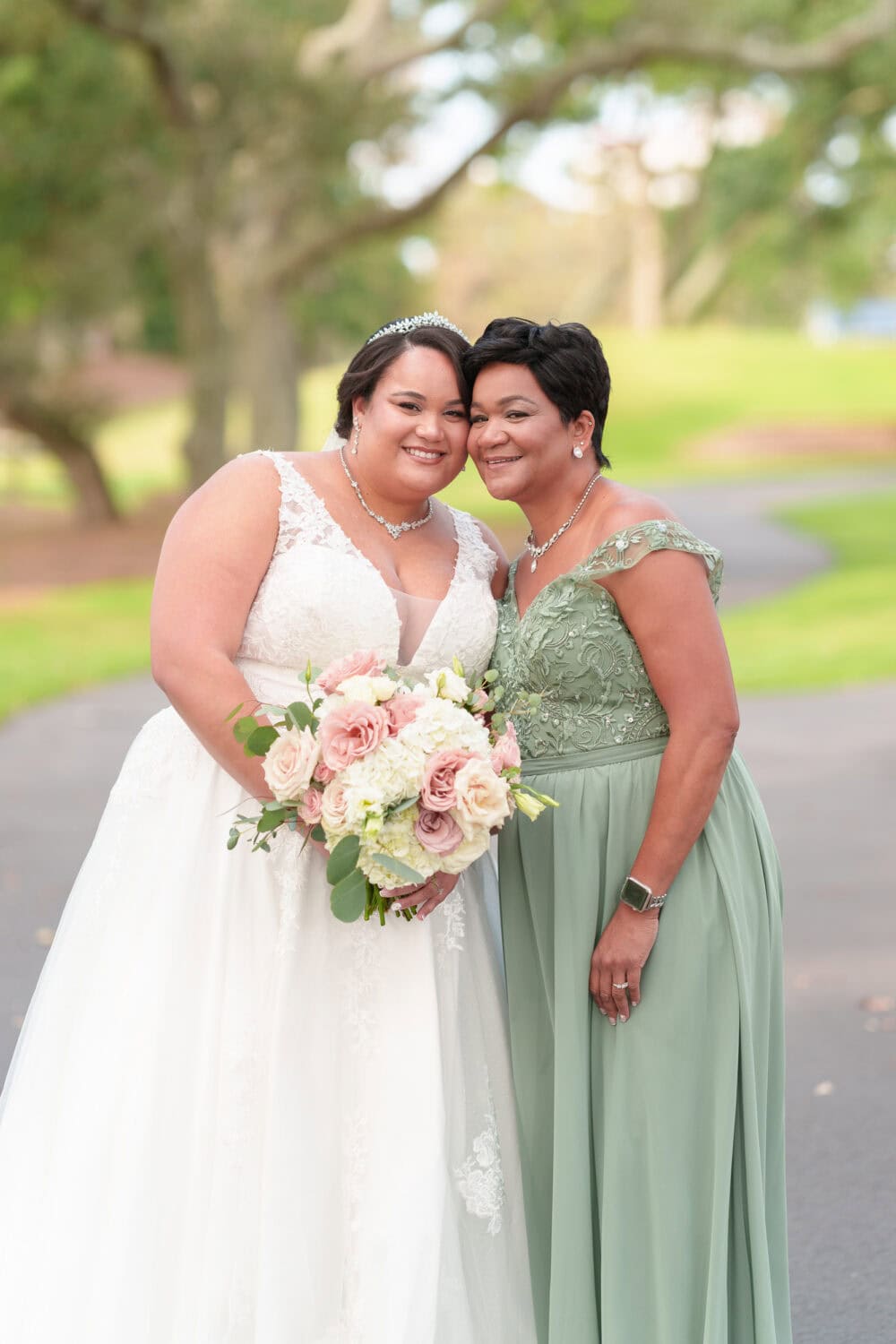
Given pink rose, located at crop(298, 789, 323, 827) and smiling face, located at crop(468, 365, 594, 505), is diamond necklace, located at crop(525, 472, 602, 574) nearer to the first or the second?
smiling face, located at crop(468, 365, 594, 505)

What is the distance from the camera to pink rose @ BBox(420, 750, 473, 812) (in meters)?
3.13

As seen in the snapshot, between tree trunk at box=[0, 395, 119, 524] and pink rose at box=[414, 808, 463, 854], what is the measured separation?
23893 millimetres

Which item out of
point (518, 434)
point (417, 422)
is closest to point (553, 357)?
point (518, 434)

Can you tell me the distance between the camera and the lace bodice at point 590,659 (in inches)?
137

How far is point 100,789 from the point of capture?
33.4ft

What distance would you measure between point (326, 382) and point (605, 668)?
165ft

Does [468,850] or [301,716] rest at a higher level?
[301,716]

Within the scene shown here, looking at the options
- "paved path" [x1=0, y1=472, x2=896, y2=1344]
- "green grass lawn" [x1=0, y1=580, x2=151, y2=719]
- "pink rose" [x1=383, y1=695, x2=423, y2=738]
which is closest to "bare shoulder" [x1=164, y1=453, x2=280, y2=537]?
"pink rose" [x1=383, y1=695, x2=423, y2=738]

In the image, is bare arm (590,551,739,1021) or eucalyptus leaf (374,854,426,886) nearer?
eucalyptus leaf (374,854,426,886)

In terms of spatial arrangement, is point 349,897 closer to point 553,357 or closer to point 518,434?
point 518,434

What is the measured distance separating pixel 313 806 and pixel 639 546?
0.91 meters

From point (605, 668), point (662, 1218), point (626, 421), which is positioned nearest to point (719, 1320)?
point (662, 1218)

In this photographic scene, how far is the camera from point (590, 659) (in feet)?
11.6

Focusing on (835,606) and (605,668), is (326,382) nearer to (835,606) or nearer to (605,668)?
(835,606)
